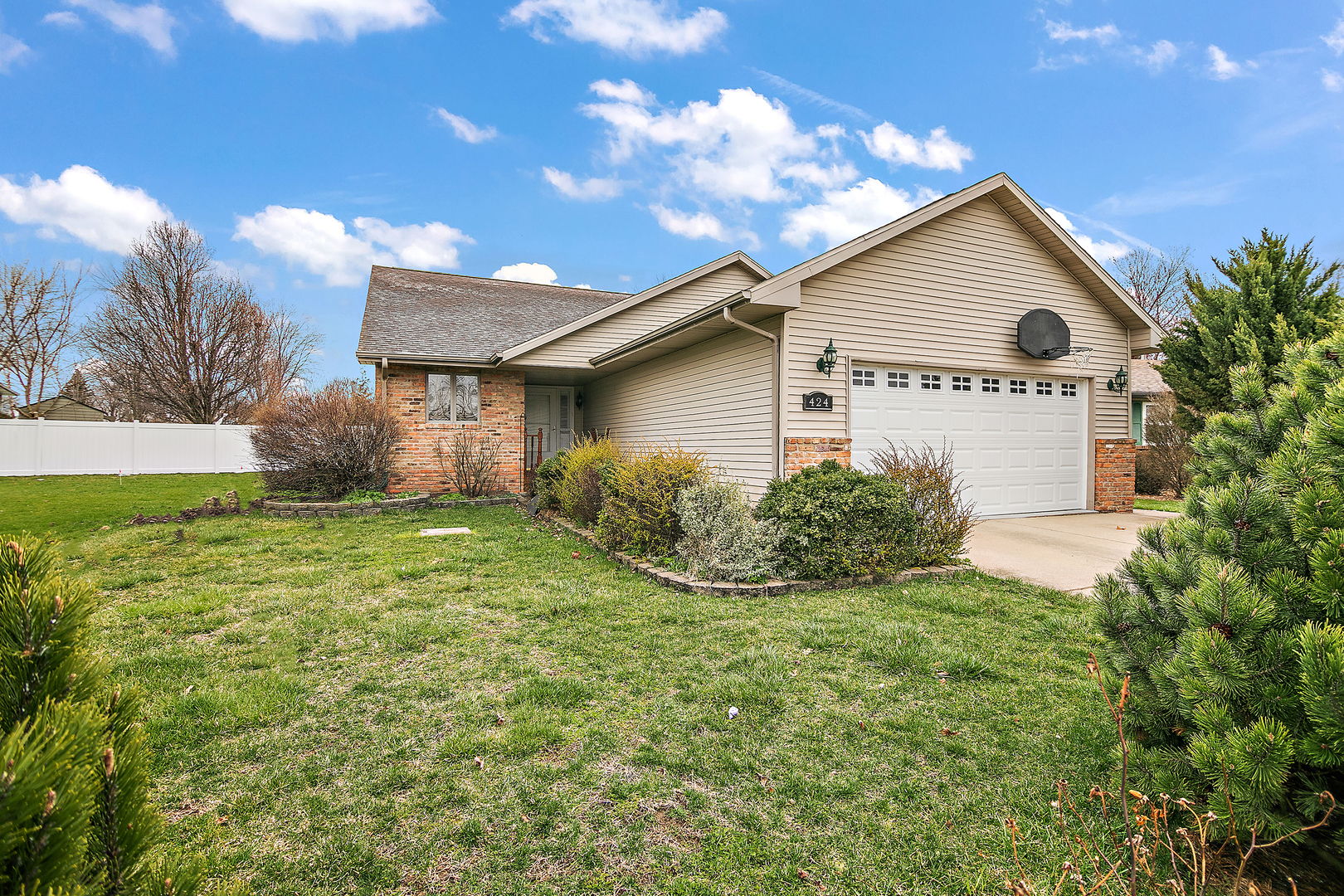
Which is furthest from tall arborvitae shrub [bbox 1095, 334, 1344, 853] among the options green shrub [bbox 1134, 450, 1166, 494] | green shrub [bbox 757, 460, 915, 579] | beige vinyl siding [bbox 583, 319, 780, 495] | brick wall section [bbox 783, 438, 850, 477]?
green shrub [bbox 1134, 450, 1166, 494]

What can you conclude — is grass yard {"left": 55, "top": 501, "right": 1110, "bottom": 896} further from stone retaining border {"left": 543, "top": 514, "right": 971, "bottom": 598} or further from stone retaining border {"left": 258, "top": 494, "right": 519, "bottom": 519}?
stone retaining border {"left": 258, "top": 494, "right": 519, "bottom": 519}

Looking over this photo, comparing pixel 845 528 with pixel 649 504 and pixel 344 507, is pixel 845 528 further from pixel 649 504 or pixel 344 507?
pixel 344 507

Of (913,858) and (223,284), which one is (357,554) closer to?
(913,858)

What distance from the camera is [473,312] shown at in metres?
16.1

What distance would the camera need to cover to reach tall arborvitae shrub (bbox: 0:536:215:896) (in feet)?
2.20

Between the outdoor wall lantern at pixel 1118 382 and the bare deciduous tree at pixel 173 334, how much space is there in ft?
89.4

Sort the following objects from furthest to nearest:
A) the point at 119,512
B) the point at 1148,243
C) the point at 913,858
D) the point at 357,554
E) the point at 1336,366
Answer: the point at 1148,243, the point at 119,512, the point at 357,554, the point at 913,858, the point at 1336,366

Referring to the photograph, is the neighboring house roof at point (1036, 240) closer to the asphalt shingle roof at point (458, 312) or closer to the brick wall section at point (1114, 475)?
the brick wall section at point (1114, 475)

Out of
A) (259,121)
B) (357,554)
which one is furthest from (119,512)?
(259,121)

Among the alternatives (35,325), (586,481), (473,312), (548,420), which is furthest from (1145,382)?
(35,325)

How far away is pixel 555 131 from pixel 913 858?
62.0 feet

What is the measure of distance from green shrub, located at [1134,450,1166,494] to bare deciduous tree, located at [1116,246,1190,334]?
1926cm

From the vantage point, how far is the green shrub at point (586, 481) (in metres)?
9.10

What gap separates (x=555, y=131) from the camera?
17297mm
